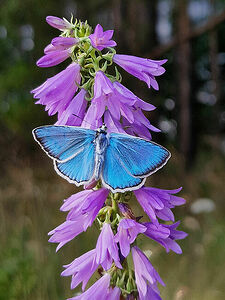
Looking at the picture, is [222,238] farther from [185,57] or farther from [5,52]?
[5,52]

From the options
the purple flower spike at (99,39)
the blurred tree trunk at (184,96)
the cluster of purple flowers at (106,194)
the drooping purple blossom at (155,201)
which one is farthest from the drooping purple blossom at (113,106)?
the blurred tree trunk at (184,96)

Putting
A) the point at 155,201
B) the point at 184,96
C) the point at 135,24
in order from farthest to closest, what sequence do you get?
the point at 184,96
the point at 135,24
the point at 155,201

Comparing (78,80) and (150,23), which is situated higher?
(150,23)

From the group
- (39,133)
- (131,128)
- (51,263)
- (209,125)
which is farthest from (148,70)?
(209,125)

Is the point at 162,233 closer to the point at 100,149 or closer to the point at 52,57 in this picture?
the point at 100,149

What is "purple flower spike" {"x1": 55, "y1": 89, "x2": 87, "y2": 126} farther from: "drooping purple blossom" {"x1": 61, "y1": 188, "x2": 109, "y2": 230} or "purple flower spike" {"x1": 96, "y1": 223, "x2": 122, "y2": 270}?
"purple flower spike" {"x1": 96, "y1": 223, "x2": 122, "y2": 270}

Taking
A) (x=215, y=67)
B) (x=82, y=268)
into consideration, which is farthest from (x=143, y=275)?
(x=215, y=67)
